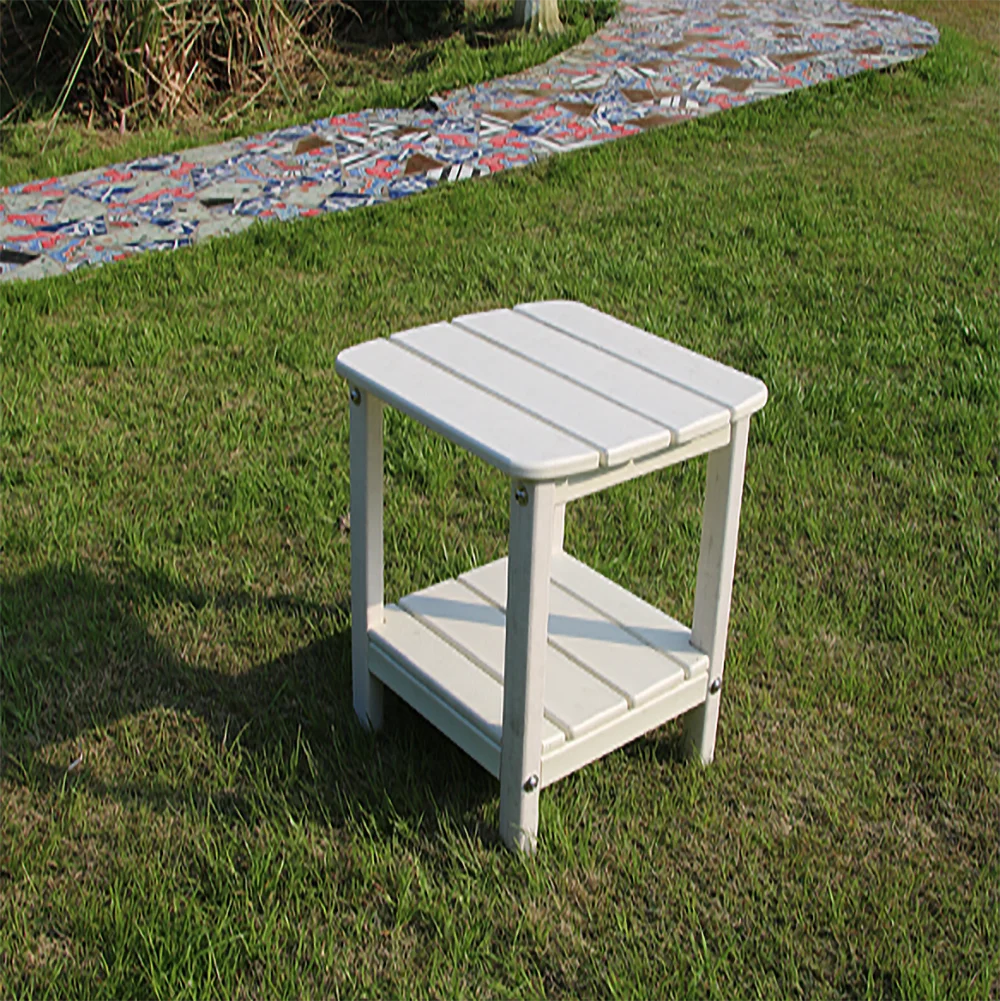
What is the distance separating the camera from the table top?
201 centimetres

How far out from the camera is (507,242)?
5.35 metres

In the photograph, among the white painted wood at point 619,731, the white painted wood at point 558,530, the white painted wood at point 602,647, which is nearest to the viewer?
the white painted wood at point 619,731

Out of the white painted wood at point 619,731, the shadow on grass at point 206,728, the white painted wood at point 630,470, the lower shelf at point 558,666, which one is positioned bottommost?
the shadow on grass at point 206,728

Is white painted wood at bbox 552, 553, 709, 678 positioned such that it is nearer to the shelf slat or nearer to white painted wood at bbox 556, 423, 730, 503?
the shelf slat

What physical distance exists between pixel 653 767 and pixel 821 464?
1475mm

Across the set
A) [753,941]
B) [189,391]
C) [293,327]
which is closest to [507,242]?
[293,327]

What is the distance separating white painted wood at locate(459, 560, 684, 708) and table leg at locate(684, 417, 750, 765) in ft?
0.33

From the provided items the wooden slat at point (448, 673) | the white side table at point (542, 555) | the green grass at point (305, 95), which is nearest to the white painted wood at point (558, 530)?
the white side table at point (542, 555)

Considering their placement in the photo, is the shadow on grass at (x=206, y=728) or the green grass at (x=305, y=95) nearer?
the shadow on grass at (x=206, y=728)

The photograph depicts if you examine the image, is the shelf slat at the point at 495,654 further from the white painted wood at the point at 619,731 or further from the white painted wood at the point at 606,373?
the white painted wood at the point at 606,373

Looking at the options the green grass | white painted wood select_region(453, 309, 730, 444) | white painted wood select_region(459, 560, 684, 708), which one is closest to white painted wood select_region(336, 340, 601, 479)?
white painted wood select_region(453, 309, 730, 444)

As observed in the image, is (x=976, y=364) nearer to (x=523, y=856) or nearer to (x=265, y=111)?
(x=523, y=856)

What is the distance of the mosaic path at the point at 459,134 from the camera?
549 cm

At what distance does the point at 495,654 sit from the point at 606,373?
62cm
